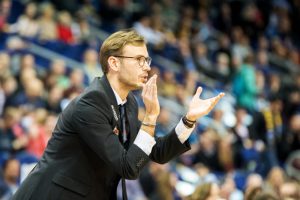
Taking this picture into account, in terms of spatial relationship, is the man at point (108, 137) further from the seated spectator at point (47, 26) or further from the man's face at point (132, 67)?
the seated spectator at point (47, 26)

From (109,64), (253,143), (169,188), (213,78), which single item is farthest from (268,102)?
(109,64)

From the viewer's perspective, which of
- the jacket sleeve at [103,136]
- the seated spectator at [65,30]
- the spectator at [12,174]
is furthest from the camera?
the seated spectator at [65,30]

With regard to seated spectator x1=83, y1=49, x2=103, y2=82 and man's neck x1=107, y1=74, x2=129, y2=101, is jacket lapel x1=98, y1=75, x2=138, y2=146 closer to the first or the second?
man's neck x1=107, y1=74, x2=129, y2=101

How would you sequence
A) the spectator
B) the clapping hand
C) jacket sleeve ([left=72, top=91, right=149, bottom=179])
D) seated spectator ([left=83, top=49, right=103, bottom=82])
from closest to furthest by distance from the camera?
jacket sleeve ([left=72, top=91, right=149, bottom=179]) → the clapping hand → the spectator → seated spectator ([left=83, top=49, right=103, bottom=82])

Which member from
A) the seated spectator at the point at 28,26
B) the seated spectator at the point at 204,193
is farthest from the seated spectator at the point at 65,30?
the seated spectator at the point at 204,193

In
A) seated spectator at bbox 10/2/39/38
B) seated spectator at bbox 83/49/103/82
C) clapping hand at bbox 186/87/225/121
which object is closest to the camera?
clapping hand at bbox 186/87/225/121

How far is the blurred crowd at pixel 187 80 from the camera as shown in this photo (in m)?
6.73

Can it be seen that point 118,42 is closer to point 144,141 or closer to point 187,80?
point 144,141

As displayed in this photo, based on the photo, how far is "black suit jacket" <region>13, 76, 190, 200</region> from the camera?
269 cm

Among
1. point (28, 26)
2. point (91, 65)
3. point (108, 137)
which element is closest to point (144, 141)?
point (108, 137)

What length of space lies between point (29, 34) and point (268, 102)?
12.4 feet

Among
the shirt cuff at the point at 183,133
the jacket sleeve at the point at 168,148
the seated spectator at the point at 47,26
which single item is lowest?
the seated spectator at the point at 47,26

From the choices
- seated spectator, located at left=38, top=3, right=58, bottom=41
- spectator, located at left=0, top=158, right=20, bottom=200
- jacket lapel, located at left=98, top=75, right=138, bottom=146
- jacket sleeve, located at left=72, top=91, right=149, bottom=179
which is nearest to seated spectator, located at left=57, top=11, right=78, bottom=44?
seated spectator, located at left=38, top=3, right=58, bottom=41

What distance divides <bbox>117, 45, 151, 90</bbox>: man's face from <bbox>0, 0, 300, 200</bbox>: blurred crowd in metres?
0.88
